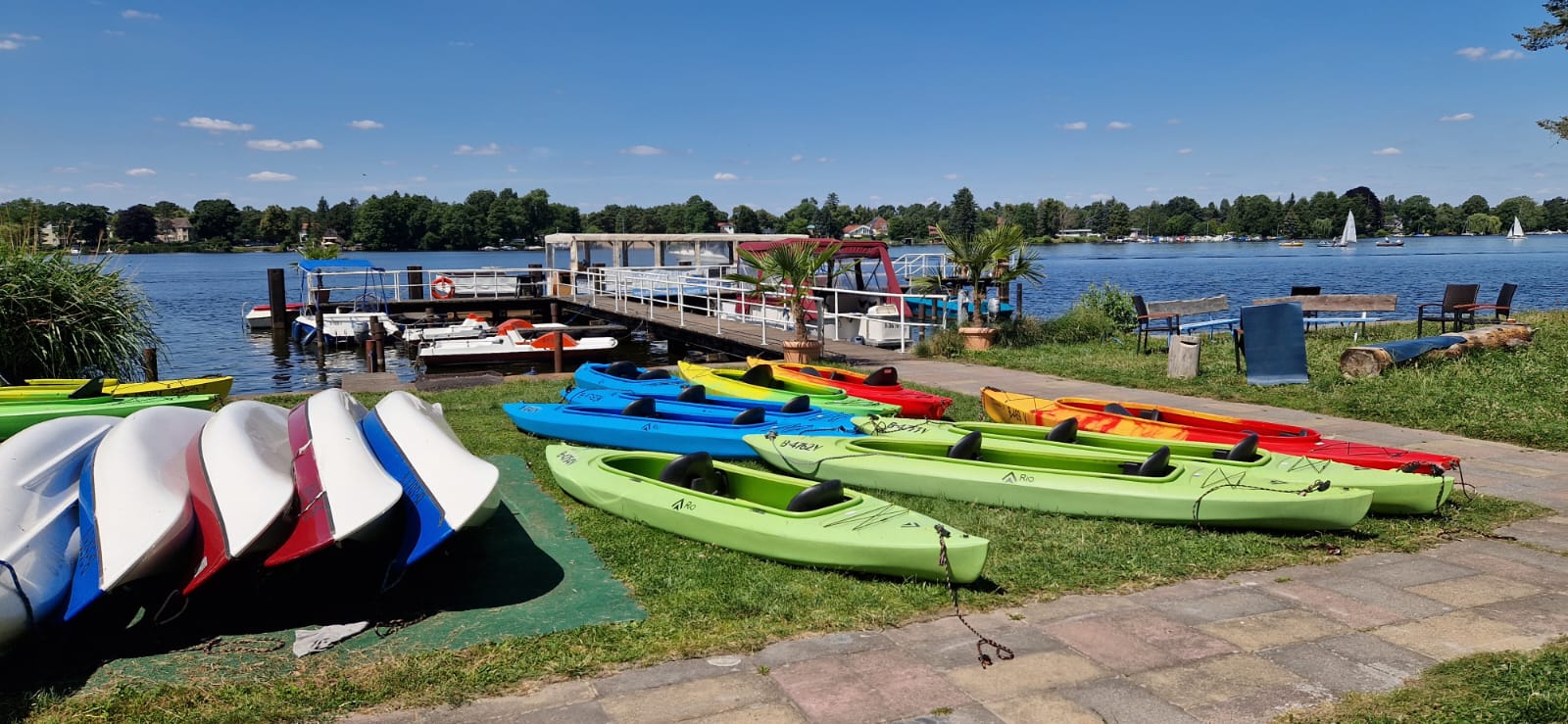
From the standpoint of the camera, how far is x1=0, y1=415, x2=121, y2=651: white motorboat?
178 inches

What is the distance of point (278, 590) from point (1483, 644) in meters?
6.53

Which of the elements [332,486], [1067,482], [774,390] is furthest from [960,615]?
[774,390]

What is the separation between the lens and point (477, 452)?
947cm

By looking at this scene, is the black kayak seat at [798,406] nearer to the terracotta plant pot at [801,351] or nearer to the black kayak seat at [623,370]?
the black kayak seat at [623,370]

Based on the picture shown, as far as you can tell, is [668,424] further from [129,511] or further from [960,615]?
[129,511]

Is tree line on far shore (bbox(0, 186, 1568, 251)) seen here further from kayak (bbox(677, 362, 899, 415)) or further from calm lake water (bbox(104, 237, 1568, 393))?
kayak (bbox(677, 362, 899, 415))

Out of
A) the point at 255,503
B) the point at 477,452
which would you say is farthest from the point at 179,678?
the point at 477,452

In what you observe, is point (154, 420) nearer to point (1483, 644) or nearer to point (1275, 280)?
point (1483, 644)

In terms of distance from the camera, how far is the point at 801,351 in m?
15.4

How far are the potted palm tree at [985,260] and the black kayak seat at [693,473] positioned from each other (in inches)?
414

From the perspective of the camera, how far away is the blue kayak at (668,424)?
895 centimetres

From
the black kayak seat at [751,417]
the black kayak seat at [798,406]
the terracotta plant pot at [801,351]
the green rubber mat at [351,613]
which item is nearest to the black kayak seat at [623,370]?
the black kayak seat at [798,406]

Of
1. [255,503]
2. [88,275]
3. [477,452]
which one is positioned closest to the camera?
[255,503]

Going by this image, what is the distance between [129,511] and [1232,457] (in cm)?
729
